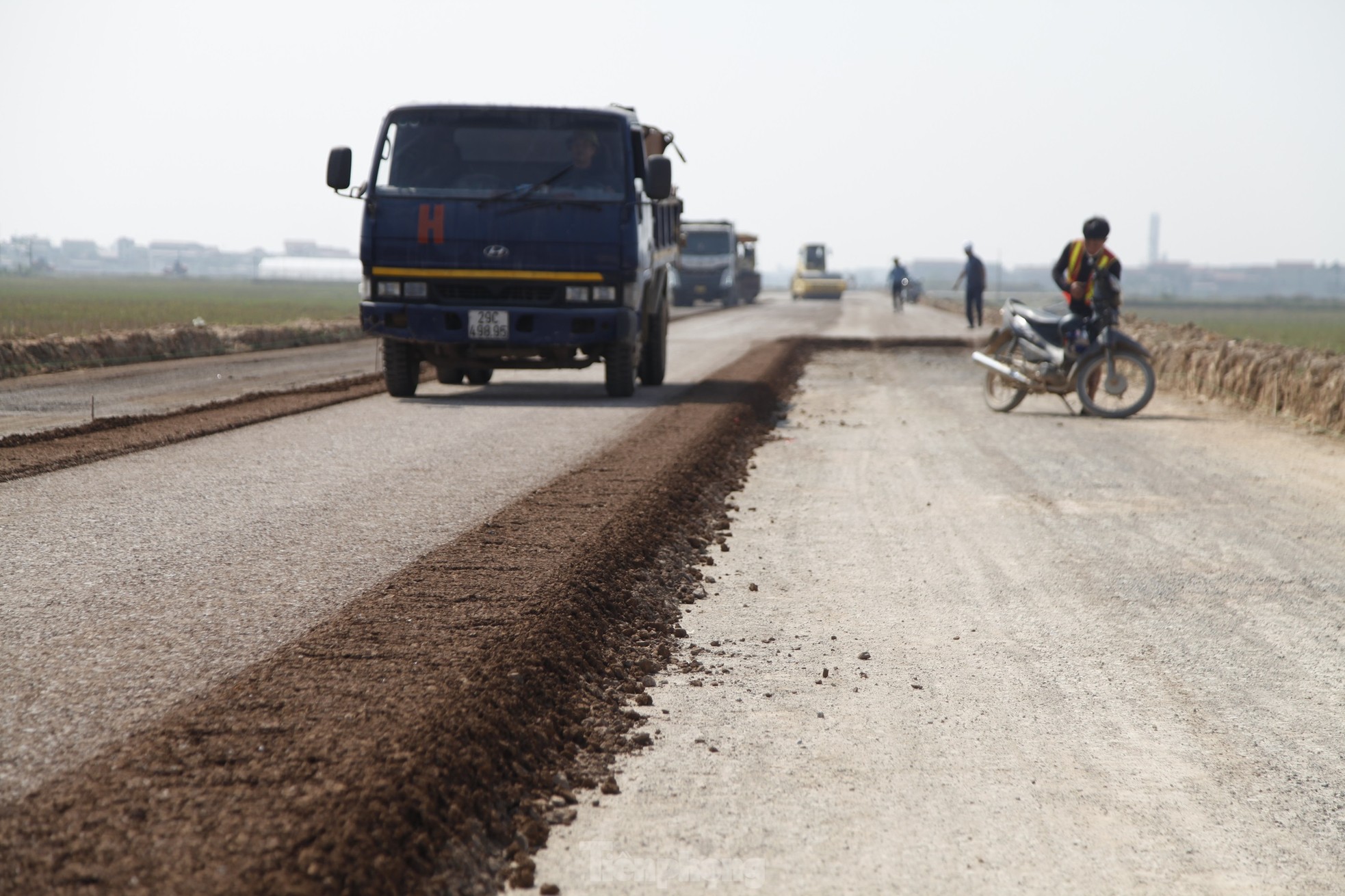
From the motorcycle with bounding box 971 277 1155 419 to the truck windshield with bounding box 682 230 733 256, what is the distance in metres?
34.1

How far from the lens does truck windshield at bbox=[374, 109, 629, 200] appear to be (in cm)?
1145

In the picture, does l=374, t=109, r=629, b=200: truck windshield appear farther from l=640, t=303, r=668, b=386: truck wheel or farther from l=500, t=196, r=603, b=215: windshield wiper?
l=640, t=303, r=668, b=386: truck wheel

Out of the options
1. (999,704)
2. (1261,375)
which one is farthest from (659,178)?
(999,704)

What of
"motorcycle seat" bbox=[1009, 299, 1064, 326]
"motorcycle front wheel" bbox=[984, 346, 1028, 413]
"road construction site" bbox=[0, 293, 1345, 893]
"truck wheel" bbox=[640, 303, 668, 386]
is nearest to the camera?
"road construction site" bbox=[0, 293, 1345, 893]

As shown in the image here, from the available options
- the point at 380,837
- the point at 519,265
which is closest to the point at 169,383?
the point at 519,265

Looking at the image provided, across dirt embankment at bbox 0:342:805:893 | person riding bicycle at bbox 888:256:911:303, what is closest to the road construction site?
dirt embankment at bbox 0:342:805:893

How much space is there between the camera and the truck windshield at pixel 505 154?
1145cm

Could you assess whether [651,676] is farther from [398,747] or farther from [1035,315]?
[1035,315]

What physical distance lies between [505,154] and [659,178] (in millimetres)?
1459

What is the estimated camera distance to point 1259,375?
12789 millimetres

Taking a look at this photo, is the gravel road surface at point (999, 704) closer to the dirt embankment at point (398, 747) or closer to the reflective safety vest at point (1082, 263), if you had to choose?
the dirt embankment at point (398, 747)

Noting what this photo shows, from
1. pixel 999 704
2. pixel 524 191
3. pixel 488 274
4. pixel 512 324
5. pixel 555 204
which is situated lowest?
pixel 999 704

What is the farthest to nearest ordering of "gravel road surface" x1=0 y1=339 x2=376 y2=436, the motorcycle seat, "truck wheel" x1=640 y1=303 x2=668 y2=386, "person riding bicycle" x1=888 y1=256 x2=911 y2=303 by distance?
"person riding bicycle" x1=888 y1=256 x2=911 y2=303, "truck wheel" x1=640 y1=303 x2=668 y2=386, the motorcycle seat, "gravel road surface" x1=0 y1=339 x2=376 y2=436

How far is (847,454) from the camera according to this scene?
9.56 m
